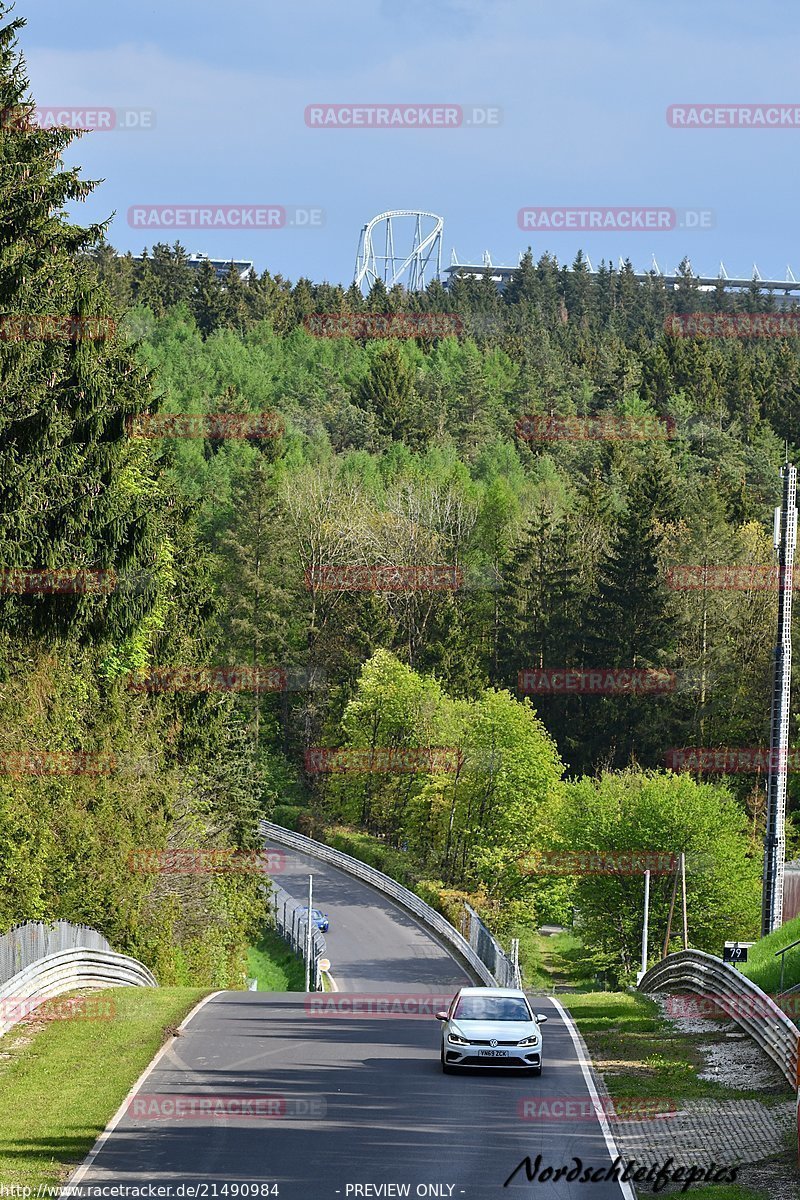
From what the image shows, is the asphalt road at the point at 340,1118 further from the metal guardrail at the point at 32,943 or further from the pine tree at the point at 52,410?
the pine tree at the point at 52,410

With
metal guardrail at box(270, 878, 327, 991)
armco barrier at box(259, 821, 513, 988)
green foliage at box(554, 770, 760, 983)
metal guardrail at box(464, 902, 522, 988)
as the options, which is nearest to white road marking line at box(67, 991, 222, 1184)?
metal guardrail at box(464, 902, 522, 988)

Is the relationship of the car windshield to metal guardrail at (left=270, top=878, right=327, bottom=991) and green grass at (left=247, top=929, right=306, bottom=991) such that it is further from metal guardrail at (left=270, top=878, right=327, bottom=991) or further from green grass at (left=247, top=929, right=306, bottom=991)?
green grass at (left=247, top=929, right=306, bottom=991)

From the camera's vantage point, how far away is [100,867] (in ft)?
134

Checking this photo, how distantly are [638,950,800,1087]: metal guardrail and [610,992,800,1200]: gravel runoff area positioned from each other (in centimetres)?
32

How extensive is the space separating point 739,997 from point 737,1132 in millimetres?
8309

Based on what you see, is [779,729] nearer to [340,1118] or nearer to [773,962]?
[773,962]

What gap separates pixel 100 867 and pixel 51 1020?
1626cm

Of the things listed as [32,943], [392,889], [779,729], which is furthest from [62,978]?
[392,889]

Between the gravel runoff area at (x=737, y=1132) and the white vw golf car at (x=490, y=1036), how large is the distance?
8.13 feet

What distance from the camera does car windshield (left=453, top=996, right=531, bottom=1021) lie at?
2208 centimetres

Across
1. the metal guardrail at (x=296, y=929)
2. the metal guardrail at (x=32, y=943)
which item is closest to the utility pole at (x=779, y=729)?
the metal guardrail at (x=32, y=943)

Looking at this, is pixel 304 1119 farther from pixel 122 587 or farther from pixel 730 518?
pixel 730 518

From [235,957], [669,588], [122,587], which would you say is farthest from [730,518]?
[122,587]

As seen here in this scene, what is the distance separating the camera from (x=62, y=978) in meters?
28.2
